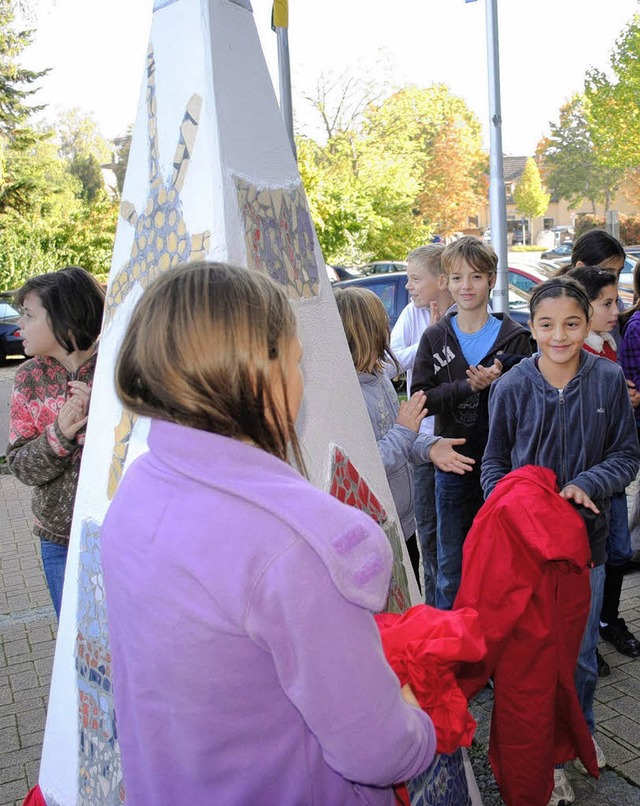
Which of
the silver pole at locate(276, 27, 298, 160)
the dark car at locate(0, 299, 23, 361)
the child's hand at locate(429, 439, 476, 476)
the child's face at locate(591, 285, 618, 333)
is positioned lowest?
the dark car at locate(0, 299, 23, 361)

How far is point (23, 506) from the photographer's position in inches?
300

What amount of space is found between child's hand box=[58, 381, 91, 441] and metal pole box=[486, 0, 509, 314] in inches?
274

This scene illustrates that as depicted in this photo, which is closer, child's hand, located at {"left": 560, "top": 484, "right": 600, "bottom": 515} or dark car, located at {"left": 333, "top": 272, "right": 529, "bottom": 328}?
child's hand, located at {"left": 560, "top": 484, "right": 600, "bottom": 515}

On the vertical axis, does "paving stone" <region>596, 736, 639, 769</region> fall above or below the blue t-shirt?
below

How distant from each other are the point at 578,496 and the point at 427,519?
1.55 metres

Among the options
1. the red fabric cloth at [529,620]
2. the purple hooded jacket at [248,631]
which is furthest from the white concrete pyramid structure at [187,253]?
the purple hooded jacket at [248,631]

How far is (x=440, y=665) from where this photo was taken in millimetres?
1512

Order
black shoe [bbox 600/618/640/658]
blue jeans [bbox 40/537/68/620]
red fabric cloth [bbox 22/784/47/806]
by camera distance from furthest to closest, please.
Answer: black shoe [bbox 600/618/640/658], blue jeans [bbox 40/537/68/620], red fabric cloth [bbox 22/784/47/806]

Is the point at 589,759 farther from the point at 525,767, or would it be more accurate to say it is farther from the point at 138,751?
the point at 138,751

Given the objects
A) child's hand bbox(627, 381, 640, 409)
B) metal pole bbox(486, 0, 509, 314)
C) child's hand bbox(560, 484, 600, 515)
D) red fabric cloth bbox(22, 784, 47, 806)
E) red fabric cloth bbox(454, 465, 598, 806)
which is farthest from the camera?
metal pole bbox(486, 0, 509, 314)

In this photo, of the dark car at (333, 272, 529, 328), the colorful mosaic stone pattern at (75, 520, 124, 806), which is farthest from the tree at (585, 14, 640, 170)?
the colorful mosaic stone pattern at (75, 520, 124, 806)

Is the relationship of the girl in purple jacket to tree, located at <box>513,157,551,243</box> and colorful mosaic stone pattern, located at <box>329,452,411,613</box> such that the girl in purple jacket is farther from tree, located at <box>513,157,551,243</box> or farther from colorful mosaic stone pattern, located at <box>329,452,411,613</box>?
tree, located at <box>513,157,551,243</box>

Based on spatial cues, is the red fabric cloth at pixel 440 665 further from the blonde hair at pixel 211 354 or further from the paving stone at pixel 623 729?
the paving stone at pixel 623 729

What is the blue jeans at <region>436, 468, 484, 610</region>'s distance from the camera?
366 centimetres
